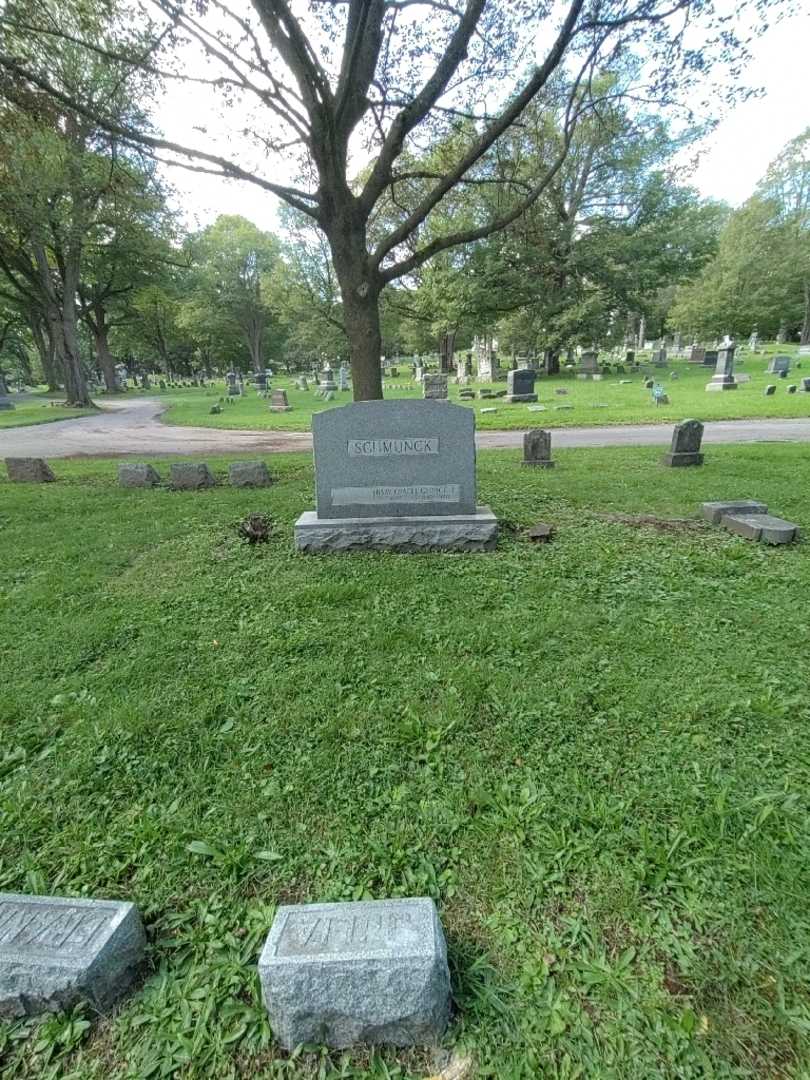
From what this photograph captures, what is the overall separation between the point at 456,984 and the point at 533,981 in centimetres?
22

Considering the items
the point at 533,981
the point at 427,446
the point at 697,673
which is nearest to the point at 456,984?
the point at 533,981

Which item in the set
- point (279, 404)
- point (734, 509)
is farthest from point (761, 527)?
point (279, 404)

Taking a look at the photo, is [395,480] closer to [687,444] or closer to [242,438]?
[687,444]

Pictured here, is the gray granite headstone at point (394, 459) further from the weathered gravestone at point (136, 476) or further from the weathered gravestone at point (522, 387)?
the weathered gravestone at point (522, 387)

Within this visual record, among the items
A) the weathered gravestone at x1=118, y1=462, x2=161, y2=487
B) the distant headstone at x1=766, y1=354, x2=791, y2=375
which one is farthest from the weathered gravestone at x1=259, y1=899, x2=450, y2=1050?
the distant headstone at x1=766, y1=354, x2=791, y2=375

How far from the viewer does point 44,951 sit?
1.41 m

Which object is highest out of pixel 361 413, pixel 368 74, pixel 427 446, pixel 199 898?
pixel 368 74

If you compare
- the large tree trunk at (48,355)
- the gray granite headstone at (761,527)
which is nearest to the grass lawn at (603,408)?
the gray granite headstone at (761,527)

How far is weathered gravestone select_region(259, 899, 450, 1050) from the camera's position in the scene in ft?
4.30

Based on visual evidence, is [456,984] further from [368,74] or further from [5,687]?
[368,74]

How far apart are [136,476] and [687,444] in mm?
8573

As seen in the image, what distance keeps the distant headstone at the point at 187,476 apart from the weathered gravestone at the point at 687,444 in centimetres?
726

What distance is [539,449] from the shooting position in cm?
847

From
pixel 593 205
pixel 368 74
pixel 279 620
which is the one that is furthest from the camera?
pixel 593 205
